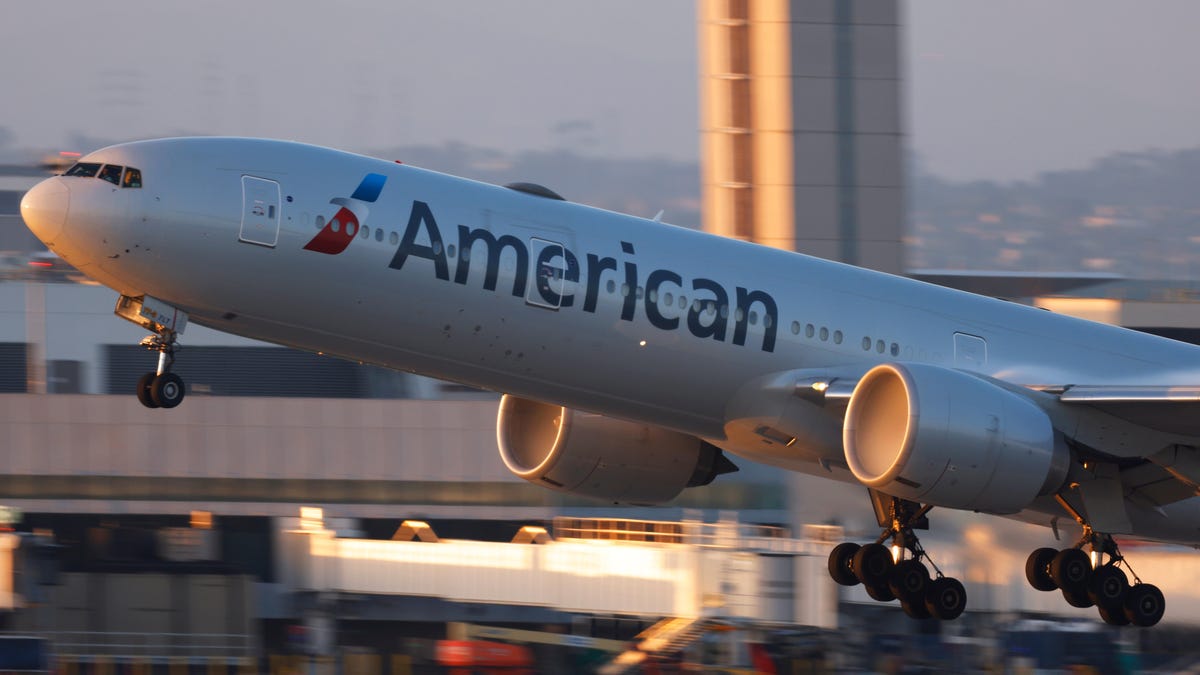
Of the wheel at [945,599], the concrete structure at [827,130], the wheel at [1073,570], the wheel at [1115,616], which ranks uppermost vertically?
the concrete structure at [827,130]

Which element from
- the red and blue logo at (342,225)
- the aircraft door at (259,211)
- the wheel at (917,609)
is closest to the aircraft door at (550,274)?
the red and blue logo at (342,225)

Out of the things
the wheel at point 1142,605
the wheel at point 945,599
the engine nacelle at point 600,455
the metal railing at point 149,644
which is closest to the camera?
the wheel at point 1142,605

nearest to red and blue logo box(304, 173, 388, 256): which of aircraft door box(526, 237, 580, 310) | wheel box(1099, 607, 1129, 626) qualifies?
aircraft door box(526, 237, 580, 310)

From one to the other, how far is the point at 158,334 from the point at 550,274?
495 centimetres

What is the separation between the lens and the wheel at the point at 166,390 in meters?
20.2

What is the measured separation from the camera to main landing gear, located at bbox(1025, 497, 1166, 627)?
77.8 ft

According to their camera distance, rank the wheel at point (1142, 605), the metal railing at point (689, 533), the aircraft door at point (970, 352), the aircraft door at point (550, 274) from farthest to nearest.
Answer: the metal railing at point (689, 533), the aircraft door at point (970, 352), the wheel at point (1142, 605), the aircraft door at point (550, 274)

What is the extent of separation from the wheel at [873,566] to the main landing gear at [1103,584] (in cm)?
243

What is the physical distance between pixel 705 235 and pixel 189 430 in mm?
26911

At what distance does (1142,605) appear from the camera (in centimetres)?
2386

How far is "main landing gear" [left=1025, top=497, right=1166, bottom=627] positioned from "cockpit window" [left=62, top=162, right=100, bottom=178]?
1390 cm

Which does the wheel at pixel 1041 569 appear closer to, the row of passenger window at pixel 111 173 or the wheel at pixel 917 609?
the wheel at pixel 917 609

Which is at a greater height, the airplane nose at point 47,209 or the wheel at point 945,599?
the airplane nose at point 47,209

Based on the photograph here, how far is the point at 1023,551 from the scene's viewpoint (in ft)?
101
